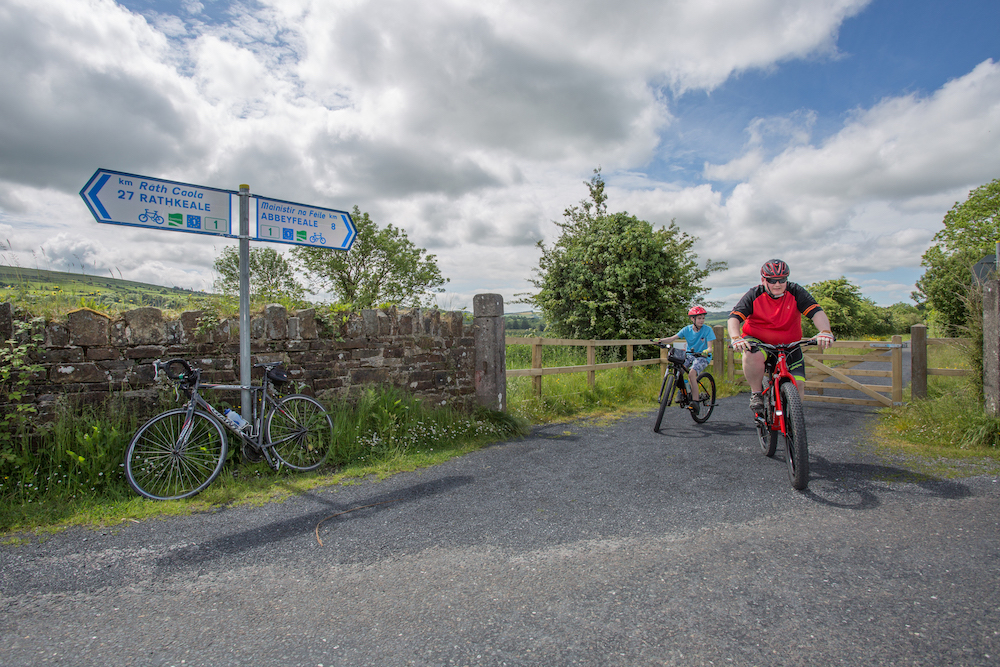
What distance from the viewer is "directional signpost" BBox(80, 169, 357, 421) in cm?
420

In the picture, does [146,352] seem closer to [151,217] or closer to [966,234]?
[151,217]

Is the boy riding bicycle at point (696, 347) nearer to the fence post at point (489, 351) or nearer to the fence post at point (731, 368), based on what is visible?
the fence post at point (489, 351)

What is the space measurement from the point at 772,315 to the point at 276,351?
507 cm

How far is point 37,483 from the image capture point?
3.99 m

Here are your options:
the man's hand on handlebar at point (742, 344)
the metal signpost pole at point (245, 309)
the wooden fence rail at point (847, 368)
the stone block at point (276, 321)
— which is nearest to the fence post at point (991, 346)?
the wooden fence rail at point (847, 368)

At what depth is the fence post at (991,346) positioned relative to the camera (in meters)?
5.50

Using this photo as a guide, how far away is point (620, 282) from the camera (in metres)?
12.0

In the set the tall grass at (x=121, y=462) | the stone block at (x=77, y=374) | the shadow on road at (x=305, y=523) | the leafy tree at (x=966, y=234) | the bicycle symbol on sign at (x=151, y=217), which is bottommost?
the shadow on road at (x=305, y=523)

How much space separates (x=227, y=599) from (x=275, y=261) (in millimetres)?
26370

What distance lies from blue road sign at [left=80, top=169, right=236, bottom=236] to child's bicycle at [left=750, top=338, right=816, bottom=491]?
5.20 meters

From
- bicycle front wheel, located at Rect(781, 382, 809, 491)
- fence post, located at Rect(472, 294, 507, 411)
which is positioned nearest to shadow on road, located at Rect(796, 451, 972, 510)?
bicycle front wheel, located at Rect(781, 382, 809, 491)

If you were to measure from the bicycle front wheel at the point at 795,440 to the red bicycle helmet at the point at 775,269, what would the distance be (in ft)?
3.84

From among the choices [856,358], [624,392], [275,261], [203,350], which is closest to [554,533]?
[203,350]

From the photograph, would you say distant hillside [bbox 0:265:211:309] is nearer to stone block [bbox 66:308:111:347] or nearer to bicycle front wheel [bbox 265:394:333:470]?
stone block [bbox 66:308:111:347]
